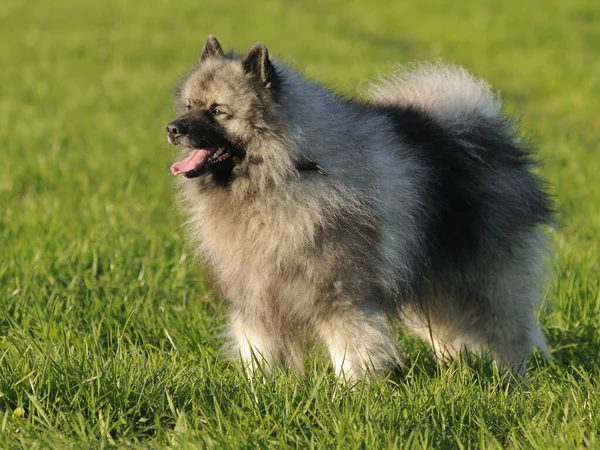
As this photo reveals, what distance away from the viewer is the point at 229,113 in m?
3.82

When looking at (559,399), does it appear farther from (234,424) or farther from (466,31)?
(466,31)

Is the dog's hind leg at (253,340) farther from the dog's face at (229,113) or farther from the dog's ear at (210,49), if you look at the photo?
the dog's ear at (210,49)

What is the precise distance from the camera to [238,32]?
18.8 metres

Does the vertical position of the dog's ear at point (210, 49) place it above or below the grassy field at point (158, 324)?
above

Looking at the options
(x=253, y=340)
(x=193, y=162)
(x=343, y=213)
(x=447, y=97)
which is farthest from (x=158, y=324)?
(x=447, y=97)

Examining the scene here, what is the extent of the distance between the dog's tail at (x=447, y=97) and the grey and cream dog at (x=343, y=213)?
1cm

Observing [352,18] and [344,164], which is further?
[352,18]

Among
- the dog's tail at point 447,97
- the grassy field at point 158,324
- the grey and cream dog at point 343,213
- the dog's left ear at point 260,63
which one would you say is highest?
the dog's left ear at point 260,63

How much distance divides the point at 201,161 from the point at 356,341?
103 centimetres

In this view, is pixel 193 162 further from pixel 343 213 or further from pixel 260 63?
pixel 343 213

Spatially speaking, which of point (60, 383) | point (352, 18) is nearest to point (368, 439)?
→ point (60, 383)

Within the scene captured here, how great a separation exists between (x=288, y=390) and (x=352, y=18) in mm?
18946

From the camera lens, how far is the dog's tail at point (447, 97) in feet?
14.8

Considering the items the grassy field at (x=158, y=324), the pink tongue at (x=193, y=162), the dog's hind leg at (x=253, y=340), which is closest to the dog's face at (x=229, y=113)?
the pink tongue at (x=193, y=162)
